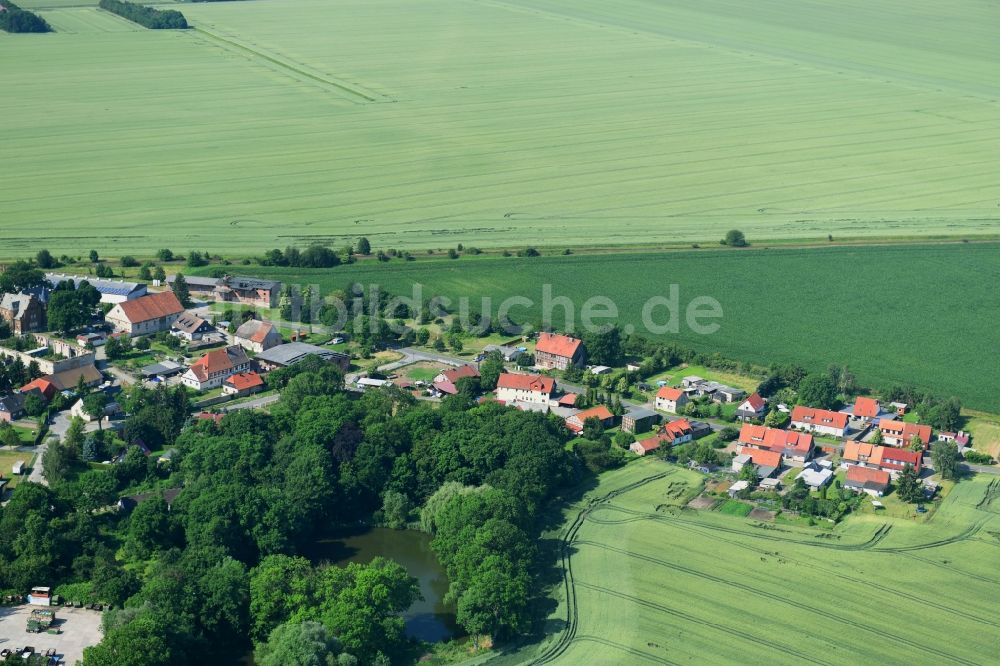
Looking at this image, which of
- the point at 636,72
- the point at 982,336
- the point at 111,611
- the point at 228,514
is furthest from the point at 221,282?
the point at 636,72

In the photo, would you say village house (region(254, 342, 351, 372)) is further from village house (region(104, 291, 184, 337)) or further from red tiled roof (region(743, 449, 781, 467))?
red tiled roof (region(743, 449, 781, 467))

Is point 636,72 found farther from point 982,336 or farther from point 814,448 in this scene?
point 814,448

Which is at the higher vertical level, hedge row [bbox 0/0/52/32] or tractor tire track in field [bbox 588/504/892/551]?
hedge row [bbox 0/0/52/32]

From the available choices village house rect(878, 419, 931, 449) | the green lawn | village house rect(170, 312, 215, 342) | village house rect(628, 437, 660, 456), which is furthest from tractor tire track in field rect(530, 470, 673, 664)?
village house rect(170, 312, 215, 342)

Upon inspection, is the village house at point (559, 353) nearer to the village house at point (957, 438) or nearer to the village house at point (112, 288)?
the village house at point (957, 438)

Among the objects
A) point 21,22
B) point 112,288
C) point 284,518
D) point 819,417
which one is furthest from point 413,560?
point 21,22

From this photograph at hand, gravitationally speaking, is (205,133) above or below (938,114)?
below

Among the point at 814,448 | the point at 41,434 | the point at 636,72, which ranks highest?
the point at 636,72
